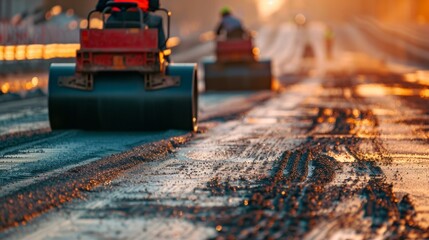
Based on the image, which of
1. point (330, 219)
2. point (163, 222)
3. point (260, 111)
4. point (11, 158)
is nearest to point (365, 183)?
point (330, 219)

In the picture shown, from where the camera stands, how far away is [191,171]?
10461 millimetres

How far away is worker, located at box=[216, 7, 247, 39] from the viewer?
27.9 meters

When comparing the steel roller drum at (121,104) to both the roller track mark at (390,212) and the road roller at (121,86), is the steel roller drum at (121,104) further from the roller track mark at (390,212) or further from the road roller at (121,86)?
the roller track mark at (390,212)

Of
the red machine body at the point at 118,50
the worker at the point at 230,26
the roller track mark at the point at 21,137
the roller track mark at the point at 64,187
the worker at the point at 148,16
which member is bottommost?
the roller track mark at the point at 21,137

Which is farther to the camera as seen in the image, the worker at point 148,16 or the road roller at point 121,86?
the worker at point 148,16

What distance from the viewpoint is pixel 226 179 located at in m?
9.78

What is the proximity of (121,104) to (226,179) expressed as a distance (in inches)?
191

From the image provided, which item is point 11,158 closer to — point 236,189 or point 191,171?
point 191,171

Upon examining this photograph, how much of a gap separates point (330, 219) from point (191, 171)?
3.00m

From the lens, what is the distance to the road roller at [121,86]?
1421 cm

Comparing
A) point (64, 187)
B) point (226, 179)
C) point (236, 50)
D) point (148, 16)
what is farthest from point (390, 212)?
point (236, 50)

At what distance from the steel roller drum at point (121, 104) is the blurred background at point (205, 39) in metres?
13.2

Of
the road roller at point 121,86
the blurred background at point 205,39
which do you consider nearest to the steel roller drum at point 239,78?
the blurred background at point 205,39

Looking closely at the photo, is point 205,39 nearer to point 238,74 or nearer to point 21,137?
point 238,74
